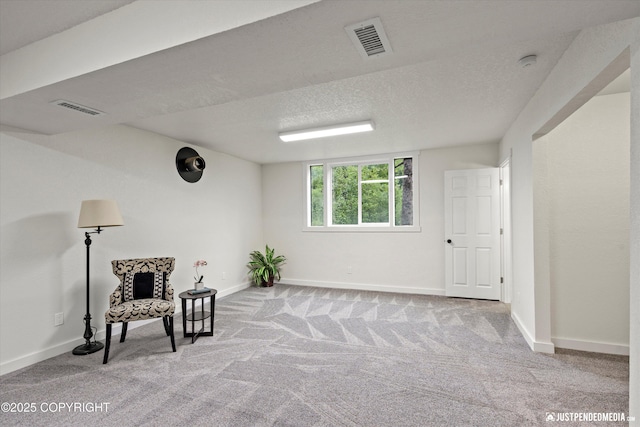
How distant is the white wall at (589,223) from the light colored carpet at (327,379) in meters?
0.28

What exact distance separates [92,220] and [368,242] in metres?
4.07

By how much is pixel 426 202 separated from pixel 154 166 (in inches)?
165

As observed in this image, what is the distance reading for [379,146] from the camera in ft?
16.0

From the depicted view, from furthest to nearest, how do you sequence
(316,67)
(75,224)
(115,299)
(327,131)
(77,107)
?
(327,131) < (75,224) < (115,299) < (77,107) < (316,67)

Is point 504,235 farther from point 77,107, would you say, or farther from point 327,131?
point 77,107

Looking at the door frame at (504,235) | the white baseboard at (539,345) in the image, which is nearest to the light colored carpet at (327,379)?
the white baseboard at (539,345)

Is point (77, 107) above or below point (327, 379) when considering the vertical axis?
above

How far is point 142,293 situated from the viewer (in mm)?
3203

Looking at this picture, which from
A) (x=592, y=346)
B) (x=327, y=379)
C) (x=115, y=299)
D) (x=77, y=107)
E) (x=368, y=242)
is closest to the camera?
(x=77, y=107)

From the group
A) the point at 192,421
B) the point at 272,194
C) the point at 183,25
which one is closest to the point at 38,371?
the point at 192,421

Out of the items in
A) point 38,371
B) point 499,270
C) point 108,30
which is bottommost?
point 38,371

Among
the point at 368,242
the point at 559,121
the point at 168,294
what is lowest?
the point at 168,294

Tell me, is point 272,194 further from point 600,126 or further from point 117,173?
point 600,126

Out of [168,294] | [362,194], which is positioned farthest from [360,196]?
[168,294]
